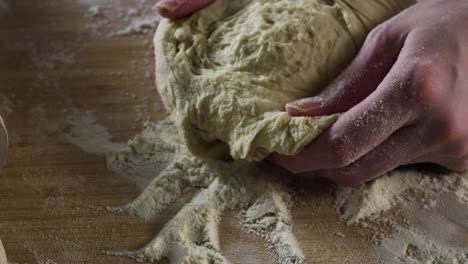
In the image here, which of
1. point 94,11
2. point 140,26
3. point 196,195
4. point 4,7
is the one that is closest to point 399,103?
point 196,195

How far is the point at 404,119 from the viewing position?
1.10m

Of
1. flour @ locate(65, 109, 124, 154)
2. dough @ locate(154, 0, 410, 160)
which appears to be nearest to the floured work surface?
flour @ locate(65, 109, 124, 154)

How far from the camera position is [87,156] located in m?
1.32

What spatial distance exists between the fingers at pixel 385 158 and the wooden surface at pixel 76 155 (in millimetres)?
76

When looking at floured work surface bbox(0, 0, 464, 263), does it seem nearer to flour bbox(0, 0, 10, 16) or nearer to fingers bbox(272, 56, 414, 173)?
flour bbox(0, 0, 10, 16)

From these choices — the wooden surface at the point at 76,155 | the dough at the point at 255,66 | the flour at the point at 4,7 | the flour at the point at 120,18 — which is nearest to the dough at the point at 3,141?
the wooden surface at the point at 76,155

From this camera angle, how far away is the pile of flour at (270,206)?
3.73 feet

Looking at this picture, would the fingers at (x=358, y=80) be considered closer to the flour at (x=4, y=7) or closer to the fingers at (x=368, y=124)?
the fingers at (x=368, y=124)

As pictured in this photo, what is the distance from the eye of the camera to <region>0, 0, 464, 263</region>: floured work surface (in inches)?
45.3

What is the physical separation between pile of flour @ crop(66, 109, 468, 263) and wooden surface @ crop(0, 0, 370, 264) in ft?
0.08

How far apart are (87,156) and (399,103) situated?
0.63 m

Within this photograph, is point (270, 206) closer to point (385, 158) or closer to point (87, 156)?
point (385, 158)

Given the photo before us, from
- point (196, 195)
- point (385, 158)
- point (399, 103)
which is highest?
point (399, 103)

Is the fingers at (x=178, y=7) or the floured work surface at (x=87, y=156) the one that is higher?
the fingers at (x=178, y=7)
